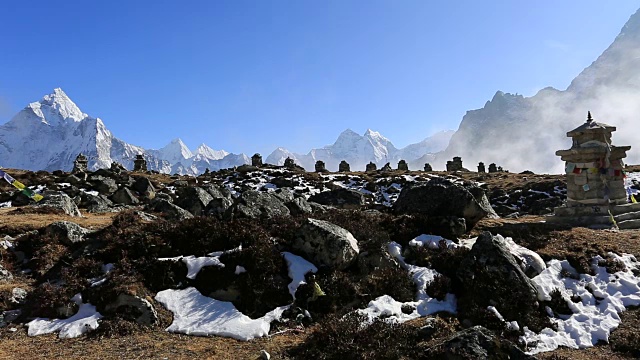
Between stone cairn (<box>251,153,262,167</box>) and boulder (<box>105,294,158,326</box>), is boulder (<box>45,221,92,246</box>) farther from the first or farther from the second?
stone cairn (<box>251,153,262,167</box>)

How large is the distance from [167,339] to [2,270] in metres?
7.23

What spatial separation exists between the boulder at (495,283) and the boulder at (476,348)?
2778 millimetres

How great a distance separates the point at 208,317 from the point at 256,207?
6.50 m

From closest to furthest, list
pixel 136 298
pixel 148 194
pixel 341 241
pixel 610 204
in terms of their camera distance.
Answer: pixel 136 298 < pixel 341 241 < pixel 610 204 < pixel 148 194

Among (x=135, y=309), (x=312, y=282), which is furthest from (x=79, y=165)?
(x=312, y=282)

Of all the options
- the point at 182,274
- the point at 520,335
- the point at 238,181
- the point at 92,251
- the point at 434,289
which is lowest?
the point at 520,335

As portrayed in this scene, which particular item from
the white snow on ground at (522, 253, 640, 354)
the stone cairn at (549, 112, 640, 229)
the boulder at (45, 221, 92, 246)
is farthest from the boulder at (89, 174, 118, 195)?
the white snow on ground at (522, 253, 640, 354)

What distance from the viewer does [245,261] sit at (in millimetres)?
11727

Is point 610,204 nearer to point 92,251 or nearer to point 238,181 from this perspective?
point 92,251

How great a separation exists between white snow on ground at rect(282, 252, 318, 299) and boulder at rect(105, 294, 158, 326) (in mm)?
3542

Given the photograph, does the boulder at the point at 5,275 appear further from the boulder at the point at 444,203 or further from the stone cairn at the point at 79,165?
the stone cairn at the point at 79,165

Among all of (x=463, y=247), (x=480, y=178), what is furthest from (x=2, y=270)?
(x=480, y=178)

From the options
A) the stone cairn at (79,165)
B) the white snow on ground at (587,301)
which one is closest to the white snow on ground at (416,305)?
the white snow on ground at (587,301)

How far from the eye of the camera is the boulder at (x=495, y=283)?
34.1ft
